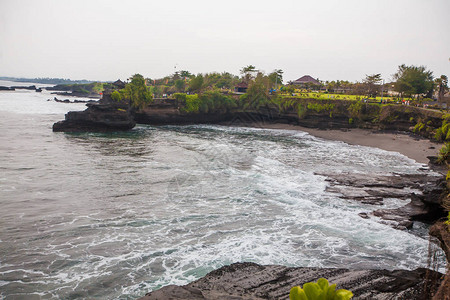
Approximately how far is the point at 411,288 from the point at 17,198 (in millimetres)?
16658

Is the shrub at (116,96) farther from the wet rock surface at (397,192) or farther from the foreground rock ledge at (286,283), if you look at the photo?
the foreground rock ledge at (286,283)

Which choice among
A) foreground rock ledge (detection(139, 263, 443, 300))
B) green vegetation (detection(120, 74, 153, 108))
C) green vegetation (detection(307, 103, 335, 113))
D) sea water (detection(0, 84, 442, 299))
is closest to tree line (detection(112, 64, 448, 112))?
green vegetation (detection(120, 74, 153, 108))

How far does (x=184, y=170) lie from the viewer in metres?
21.2

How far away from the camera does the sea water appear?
30.3 feet

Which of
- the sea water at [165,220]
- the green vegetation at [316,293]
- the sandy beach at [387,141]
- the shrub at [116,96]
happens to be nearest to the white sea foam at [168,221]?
the sea water at [165,220]

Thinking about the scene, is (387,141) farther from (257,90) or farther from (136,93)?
(136,93)

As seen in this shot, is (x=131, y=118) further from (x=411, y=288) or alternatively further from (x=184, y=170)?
(x=411, y=288)

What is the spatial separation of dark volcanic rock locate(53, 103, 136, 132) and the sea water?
10.5m

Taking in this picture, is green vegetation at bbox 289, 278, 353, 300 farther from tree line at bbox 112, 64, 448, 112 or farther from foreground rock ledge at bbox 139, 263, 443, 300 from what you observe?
tree line at bbox 112, 64, 448, 112

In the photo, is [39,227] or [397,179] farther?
[397,179]

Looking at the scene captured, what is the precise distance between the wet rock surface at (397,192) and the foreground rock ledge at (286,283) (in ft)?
17.5

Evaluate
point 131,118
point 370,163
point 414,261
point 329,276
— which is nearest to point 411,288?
point 329,276

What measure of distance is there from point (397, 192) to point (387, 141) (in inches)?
752

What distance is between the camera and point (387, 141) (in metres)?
33.7
